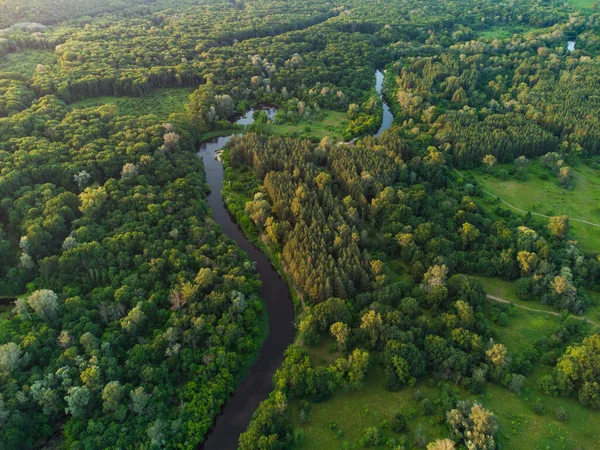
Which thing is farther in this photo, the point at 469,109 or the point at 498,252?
the point at 469,109

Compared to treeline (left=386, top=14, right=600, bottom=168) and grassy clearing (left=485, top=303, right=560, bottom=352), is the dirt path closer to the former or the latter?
grassy clearing (left=485, top=303, right=560, bottom=352)

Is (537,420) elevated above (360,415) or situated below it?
below

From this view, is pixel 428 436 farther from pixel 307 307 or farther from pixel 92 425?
pixel 92 425

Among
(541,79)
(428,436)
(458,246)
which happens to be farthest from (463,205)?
(541,79)

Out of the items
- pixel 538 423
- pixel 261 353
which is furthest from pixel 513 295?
pixel 261 353

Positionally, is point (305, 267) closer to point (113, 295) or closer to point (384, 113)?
point (113, 295)

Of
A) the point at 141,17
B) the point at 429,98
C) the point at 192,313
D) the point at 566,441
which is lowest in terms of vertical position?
the point at 566,441

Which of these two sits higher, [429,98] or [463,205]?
[429,98]
